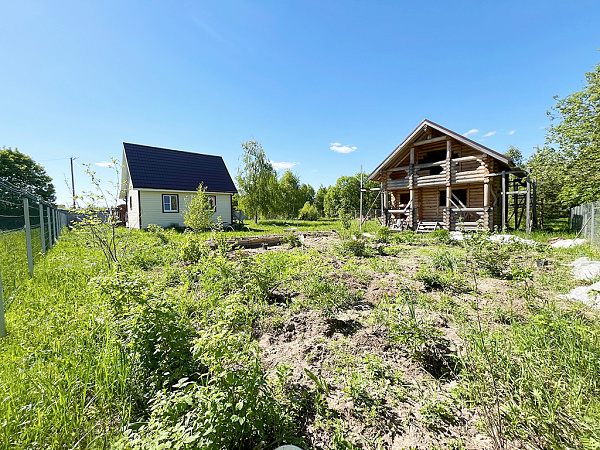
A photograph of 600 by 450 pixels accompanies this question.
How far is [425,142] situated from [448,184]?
3006 millimetres

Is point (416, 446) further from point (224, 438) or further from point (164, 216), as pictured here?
point (164, 216)

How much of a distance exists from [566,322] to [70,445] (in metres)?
4.90

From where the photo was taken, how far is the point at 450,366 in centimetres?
263

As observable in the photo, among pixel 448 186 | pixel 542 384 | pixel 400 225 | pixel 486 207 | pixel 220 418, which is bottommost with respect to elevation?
pixel 542 384

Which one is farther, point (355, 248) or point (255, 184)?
point (255, 184)

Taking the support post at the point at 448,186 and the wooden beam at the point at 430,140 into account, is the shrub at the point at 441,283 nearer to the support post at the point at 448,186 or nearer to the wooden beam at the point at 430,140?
the support post at the point at 448,186

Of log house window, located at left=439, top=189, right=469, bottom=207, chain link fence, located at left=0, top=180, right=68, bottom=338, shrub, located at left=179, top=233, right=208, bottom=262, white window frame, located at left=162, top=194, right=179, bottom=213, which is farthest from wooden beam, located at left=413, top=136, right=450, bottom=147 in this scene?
white window frame, located at left=162, top=194, right=179, bottom=213

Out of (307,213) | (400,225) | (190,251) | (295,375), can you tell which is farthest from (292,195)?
(295,375)

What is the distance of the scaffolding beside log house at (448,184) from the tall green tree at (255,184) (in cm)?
1167

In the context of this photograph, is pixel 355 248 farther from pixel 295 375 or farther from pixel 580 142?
pixel 580 142

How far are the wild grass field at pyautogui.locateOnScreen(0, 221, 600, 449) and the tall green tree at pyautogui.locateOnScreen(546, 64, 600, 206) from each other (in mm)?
15478

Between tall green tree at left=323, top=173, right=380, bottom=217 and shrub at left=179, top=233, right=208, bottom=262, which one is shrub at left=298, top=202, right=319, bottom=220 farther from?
shrub at left=179, top=233, right=208, bottom=262

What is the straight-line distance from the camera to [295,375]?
2539mm

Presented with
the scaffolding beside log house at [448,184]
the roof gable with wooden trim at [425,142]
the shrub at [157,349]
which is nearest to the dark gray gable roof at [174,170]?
the roof gable with wooden trim at [425,142]
